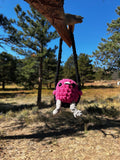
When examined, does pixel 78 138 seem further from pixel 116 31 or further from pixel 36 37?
pixel 116 31

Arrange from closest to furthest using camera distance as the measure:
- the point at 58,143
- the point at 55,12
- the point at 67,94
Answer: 1. the point at 55,12
2. the point at 67,94
3. the point at 58,143

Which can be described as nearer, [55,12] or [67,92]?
[55,12]

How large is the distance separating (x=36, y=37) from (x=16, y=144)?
26.5 feet

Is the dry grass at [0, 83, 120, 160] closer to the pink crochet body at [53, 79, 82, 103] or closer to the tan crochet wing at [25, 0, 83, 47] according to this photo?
the pink crochet body at [53, 79, 82, 103]

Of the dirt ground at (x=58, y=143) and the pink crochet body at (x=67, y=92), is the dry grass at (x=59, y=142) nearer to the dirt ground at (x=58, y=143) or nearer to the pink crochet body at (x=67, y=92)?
the dirt ground at (x=58, y=143)

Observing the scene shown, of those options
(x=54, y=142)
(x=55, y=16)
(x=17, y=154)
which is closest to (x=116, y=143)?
(x=54, y=142)

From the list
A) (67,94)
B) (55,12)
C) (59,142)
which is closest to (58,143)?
(59,142)

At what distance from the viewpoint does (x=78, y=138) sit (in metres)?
4.23

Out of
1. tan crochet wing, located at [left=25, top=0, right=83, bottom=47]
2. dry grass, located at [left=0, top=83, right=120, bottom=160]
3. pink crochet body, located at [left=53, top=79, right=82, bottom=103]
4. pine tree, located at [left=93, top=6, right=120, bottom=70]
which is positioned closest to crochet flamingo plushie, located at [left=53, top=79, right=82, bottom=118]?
pink crochet body, located at [left=53, top=79, right=82, bottom=103]

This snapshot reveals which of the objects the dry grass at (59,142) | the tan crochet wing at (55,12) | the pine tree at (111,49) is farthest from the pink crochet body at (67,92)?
the pine tree at (111,49)

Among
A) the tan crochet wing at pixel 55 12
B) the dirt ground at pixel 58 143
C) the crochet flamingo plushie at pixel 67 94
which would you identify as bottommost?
the dirt ground at pixel 58 143

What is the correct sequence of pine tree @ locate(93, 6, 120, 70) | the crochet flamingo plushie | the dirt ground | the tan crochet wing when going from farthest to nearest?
pine tree @ locate(93, 6, 120, 70) → the dirt ground → the crochet flamingo plushie → the tan crochet wing

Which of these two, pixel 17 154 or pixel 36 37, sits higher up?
pixel 36 37

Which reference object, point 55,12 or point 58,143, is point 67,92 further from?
point 58,143
